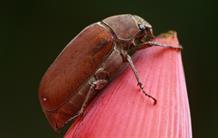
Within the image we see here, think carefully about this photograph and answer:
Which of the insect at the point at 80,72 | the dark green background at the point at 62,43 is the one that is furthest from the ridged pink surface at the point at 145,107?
the dark green background at the point at 62,43

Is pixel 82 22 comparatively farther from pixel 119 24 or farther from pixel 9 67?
pixel 119 24

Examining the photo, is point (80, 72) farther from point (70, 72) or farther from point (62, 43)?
point (62, 43)

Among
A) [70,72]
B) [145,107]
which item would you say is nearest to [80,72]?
[70,72]

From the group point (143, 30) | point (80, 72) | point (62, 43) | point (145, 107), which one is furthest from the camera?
point (62, 43)

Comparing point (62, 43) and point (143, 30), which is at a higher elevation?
point (143, 30)

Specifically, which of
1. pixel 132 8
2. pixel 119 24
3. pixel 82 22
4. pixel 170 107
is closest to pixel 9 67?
pixel 82 22

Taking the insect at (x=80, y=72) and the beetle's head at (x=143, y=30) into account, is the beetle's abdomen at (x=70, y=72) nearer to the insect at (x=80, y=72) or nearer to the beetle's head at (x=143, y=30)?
the insect at (x=80, y=72)
